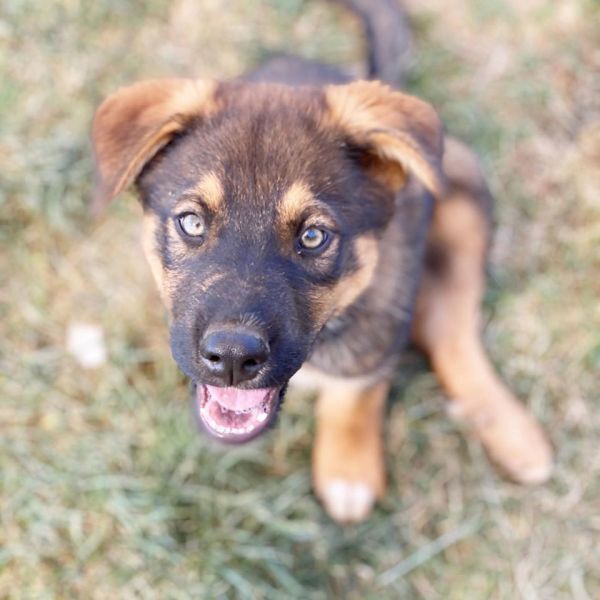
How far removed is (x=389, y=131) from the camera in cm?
271

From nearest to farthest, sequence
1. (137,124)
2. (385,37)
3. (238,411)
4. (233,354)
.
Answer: (233,354), (137,124), (238,411), (385,37)

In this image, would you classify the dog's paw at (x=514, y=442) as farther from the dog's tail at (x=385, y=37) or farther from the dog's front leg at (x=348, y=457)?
the dog's tail at (x=385, y=37)

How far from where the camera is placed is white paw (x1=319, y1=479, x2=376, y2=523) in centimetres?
376

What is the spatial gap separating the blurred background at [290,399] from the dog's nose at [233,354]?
1.39 meters

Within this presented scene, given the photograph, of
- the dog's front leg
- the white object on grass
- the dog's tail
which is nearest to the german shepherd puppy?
the dog's front leg

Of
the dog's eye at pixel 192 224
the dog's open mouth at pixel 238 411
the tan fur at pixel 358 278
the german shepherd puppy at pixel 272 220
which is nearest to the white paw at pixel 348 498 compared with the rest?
the german shepherd puppy at pixel 272 220

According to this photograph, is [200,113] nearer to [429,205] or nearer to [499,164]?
[429,205]

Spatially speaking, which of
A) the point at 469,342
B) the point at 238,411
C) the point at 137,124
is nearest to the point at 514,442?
the point at 469,342

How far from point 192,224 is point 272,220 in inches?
11.1

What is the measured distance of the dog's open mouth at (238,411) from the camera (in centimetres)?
291

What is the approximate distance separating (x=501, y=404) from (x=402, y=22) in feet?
6.74

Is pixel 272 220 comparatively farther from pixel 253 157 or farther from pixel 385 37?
pixel 385 37

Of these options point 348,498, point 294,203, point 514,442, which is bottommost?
point 348,498

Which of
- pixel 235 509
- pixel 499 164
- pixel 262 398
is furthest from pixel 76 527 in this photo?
pixel 499 164
